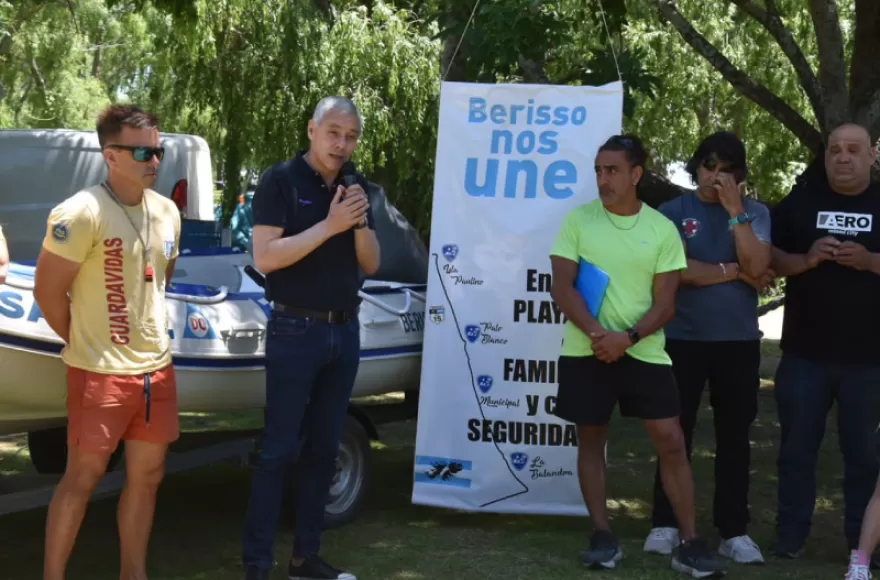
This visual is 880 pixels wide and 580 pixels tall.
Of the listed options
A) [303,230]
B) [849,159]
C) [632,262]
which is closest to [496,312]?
[632,262]

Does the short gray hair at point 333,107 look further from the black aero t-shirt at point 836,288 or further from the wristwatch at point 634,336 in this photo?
the black aero t-shirt at point 836,288

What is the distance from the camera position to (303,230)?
4930 millimetres

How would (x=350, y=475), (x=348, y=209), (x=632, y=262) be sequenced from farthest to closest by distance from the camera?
(x=350, y=475)
(x=632, y=262)
(x=348, y=209)

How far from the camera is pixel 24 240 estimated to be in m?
8.69

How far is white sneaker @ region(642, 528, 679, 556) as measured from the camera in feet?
19.0

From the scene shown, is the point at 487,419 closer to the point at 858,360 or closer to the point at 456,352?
the point at 456,352

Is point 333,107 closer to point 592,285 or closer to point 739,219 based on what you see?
point 592,285

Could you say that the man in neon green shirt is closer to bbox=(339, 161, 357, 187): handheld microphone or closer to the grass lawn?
the grass lawn

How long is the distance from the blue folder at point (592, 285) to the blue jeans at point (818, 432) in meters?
1.05

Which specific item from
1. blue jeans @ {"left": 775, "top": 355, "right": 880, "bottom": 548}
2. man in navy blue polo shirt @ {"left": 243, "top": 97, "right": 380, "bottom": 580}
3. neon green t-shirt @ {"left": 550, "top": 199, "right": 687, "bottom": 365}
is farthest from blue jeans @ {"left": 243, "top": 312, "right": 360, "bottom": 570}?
blue jeans @ {"left": 775, "top": 355, "right": 880, "bottom": 548}

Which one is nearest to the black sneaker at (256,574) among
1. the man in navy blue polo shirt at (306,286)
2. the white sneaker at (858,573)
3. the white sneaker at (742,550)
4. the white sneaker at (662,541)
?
the man in navy blue polo shirt at (306,286)

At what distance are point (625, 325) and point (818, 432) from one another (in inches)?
44.7

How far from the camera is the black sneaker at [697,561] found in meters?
5.41

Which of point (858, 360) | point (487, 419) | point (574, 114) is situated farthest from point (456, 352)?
point (858, 360)
